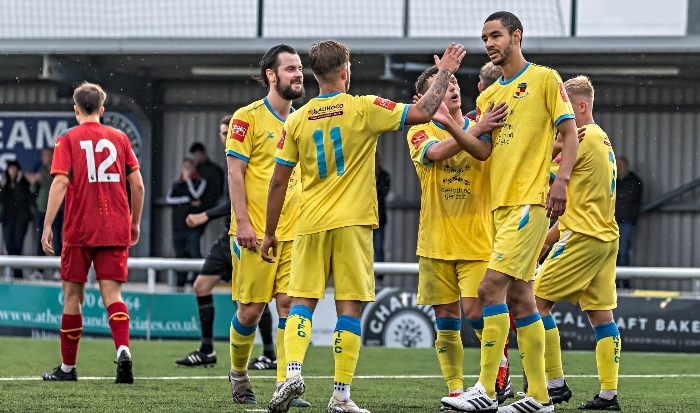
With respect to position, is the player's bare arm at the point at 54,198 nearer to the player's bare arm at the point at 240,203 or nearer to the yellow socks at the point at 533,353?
the player's bare arm at the point at 240,203

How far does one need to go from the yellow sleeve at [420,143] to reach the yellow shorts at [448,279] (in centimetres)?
59

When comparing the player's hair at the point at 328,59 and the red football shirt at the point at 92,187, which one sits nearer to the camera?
the player's hair at the point at 328,59

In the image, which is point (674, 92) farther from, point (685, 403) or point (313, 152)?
point (313, 152)

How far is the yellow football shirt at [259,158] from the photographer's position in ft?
22.3

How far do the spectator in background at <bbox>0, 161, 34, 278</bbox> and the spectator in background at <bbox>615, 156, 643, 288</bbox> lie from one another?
9255mm

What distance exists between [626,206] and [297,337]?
38.0 feet

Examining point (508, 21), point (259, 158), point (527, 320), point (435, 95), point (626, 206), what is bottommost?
point (527, 320)

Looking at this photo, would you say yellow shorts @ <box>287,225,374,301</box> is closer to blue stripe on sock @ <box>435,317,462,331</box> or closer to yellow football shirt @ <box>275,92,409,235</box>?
yellow football shirt @ <box>275,92,409,235</box>

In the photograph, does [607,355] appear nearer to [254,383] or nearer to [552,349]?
[552,349]

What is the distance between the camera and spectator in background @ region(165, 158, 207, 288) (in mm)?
16938

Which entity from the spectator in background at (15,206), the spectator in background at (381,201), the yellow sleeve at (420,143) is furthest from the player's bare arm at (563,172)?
the spectator in background at (15,206)

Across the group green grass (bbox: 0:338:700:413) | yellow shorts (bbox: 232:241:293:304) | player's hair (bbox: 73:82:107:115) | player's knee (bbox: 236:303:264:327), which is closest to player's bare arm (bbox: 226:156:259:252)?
yellow shorts (bbox: 232:241:293:304)

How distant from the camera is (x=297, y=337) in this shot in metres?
5.80

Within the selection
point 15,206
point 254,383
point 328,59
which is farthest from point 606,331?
point 15,206
